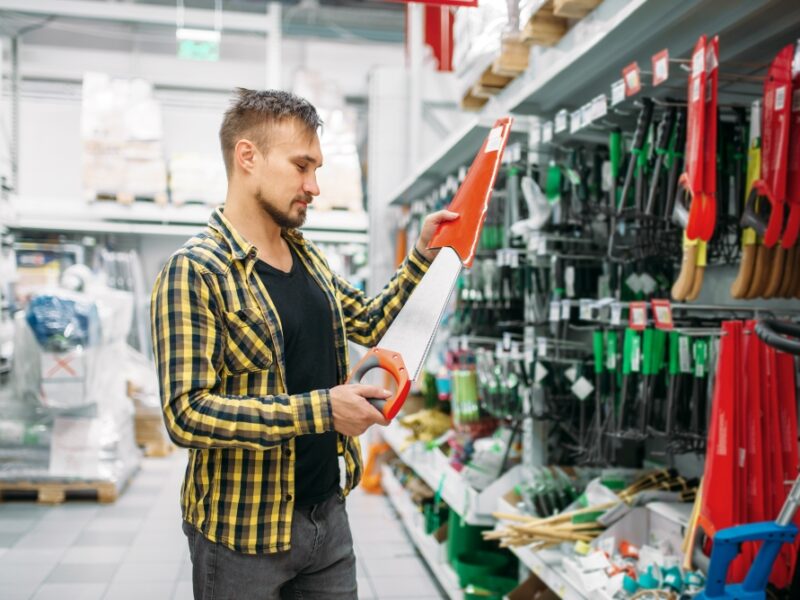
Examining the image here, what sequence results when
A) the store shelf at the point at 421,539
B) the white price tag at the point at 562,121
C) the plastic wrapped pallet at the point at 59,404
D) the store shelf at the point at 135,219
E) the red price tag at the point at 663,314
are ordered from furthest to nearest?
the store shelf at the point at 135,219
the plastic wrapped pallet at the point at 59,404
the store shelf at the point at 421,539
the white price tag at the point at 562,121
the red price tag at the point at 663,314

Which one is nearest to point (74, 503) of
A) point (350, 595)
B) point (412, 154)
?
point (412, 154)

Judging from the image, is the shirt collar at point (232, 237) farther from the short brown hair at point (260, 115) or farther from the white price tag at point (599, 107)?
the white price tag at point (599, 107)

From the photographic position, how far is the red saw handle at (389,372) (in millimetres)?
1485

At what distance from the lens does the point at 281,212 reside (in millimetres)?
1756

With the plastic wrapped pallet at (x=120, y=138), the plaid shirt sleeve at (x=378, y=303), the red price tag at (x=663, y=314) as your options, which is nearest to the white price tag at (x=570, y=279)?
the red price tag at (x=663, y=314)

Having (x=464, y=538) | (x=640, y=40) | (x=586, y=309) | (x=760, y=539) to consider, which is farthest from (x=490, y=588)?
(x=640, y=40)

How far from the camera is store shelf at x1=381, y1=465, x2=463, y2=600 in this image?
3863 millimetres

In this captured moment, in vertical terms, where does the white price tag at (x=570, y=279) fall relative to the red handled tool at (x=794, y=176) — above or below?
below

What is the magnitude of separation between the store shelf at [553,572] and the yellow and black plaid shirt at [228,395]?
1.19 meters

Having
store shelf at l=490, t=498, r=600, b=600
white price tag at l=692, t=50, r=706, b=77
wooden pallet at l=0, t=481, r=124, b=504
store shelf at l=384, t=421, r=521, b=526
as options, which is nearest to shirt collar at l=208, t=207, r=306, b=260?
white price tag at l=692, t=50, r=706, b=77

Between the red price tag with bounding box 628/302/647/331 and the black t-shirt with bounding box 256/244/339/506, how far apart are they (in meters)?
1.07

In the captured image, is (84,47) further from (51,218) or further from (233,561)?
(233,561)

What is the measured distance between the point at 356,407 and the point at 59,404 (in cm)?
496

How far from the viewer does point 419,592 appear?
427cm
